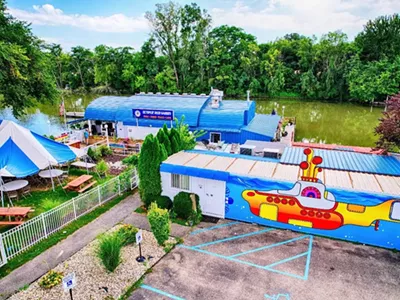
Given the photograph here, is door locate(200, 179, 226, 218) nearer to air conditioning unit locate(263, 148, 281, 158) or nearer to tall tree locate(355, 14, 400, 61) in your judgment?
air conditioning unit locate(263, 148, 281, 158)

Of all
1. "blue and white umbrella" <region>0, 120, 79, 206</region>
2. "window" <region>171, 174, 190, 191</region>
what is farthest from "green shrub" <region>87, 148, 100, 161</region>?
"window" <region>171, 174, 190, 191</region>

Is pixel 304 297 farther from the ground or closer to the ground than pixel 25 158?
closer to the ground

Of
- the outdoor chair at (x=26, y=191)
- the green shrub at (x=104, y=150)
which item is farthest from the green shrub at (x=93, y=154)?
the outdoor chair at (x=26, y=191)

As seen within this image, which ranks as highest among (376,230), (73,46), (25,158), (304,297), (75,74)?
(73,46)

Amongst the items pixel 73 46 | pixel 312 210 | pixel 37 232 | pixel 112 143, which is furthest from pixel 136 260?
pixel 73 46

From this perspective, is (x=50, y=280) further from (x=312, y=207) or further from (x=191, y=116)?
(x=191, y=116)

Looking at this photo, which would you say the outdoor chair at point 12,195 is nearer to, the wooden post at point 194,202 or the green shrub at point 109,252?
the green shrub at point 109,252

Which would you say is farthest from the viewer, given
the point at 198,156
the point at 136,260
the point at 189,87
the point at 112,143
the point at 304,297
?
the point at 189,87

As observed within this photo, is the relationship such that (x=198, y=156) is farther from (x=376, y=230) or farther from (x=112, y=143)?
(x=112, y=143)
